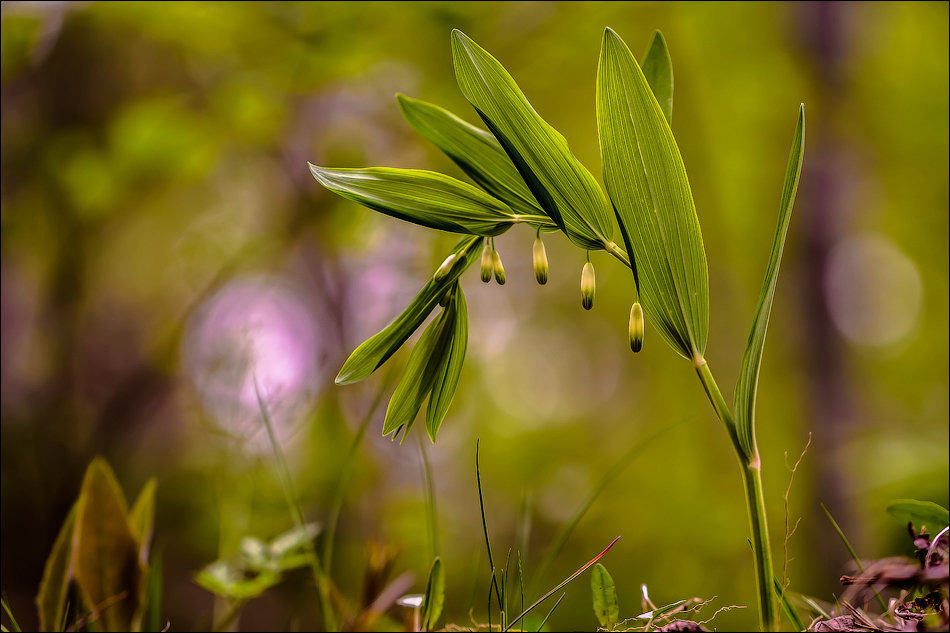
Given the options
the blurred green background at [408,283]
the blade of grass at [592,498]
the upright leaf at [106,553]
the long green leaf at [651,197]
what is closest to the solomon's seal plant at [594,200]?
the long green leaf at [651,197]

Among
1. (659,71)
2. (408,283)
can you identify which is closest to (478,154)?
(659,71)

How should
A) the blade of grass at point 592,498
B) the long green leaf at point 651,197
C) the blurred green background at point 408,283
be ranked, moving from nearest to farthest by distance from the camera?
the long green leaf at point 651,197 < the blade of grass at point 592,498 < the blurred green background at point 408,283

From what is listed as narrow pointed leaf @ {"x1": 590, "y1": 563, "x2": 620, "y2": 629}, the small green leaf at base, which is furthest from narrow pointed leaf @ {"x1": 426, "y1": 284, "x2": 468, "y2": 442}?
the small green leaf at base

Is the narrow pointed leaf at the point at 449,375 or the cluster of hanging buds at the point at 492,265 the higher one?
the cluster of hanging buds at the point at 492,265

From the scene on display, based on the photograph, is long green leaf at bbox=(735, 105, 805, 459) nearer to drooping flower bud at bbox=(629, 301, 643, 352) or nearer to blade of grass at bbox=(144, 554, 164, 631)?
drooping flower bud at bbox=(629, 301, 643, 352)

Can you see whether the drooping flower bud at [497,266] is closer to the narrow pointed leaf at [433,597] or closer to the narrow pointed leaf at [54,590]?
the narrow pointed leaf at [433,597]

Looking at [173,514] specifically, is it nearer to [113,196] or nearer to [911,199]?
[113,196]

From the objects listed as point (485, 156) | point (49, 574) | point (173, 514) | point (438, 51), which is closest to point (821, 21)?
point (438, 51)
